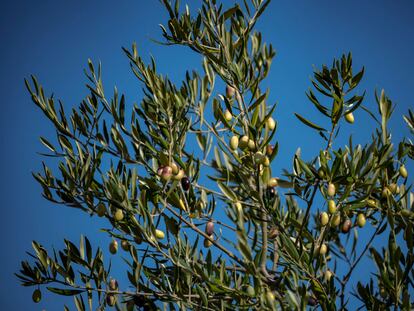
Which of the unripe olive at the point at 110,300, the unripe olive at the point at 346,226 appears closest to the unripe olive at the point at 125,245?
the unripe olive at the point at 110,300

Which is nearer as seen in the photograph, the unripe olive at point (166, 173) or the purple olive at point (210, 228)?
the unripe olive at point (166, 173)

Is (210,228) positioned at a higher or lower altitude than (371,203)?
lower

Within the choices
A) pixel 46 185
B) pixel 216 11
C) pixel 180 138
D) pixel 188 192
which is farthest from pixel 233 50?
pixel 46 185

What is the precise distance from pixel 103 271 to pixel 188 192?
0.49 meters

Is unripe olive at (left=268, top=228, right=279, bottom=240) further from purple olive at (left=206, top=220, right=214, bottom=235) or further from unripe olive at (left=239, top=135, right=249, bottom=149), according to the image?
unripe olive at (left=239, top=135, right=249, bottom=149)

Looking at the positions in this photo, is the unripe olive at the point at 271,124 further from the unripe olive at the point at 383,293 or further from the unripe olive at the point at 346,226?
the unripe olive at the point at 383,293

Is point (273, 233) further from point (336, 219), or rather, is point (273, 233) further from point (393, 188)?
point (393, 188)

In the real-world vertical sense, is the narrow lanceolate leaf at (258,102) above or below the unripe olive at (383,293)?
above

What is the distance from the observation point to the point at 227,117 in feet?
8.60

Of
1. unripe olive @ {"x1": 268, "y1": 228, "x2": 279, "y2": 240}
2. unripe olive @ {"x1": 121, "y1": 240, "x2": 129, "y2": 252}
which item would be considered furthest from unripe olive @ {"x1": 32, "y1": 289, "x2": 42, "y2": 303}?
unripe olive @ {"x1": 268, "y1": 228, "x2": 279, "y2": 240}

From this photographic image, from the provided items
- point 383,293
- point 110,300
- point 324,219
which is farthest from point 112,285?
point 383,293

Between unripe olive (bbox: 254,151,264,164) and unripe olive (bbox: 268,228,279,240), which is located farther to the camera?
unripe olive (bbox: 268,228,279,240)

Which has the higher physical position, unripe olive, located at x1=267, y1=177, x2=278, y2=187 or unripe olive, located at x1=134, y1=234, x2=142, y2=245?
unripe olive, located at x1=267, y1=177, x2=278, y2=187

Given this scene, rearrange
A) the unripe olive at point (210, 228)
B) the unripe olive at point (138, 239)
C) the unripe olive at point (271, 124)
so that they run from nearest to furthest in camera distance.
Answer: the unripe olive at point (138, 239) → the unripe olive at point (271, 124) → the unripe olive at point (210, 228)
